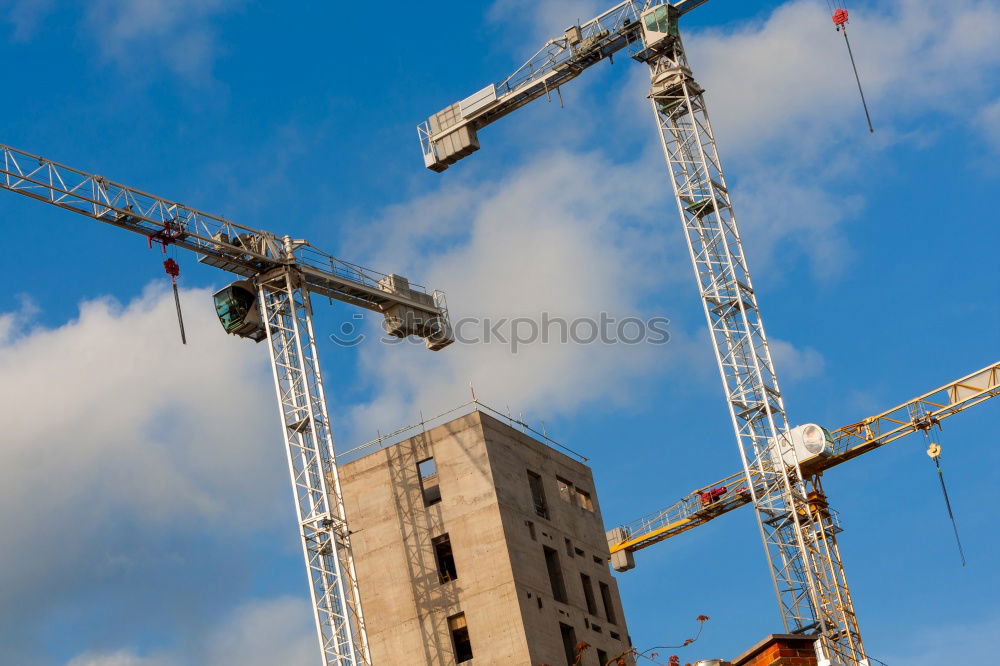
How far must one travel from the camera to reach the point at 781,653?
120 feet

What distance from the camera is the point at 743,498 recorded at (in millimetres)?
99875

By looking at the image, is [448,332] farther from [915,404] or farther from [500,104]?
[915,404]

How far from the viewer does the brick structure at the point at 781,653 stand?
3650 centimetres

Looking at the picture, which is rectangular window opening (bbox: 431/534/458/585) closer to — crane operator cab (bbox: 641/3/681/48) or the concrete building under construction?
the concrete building under construction

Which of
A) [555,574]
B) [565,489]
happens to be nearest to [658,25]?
[565,489]

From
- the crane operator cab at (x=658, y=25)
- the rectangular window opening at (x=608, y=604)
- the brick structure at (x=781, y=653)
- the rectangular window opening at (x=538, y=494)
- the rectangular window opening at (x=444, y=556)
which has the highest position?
the crane operator cab at (x=658, y=25)

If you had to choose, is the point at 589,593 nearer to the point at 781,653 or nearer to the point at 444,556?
the point at 444,556

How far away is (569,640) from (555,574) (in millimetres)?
2673

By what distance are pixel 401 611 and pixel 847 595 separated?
28.1m

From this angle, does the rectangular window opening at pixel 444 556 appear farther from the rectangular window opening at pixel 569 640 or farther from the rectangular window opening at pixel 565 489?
the rectangular window opening at pixel 565 489

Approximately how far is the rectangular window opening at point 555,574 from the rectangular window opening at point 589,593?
1.68 metres

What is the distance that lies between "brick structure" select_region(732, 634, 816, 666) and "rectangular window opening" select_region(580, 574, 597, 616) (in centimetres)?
2893

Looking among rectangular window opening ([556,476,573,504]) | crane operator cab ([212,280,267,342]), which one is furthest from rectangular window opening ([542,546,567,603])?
crane operator cab ([212,280,267,342])

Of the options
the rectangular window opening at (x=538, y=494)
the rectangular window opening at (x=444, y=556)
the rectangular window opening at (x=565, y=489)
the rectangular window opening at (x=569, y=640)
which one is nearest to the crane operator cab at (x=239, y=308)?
the rectangular window opening at (x=444, y=556)
